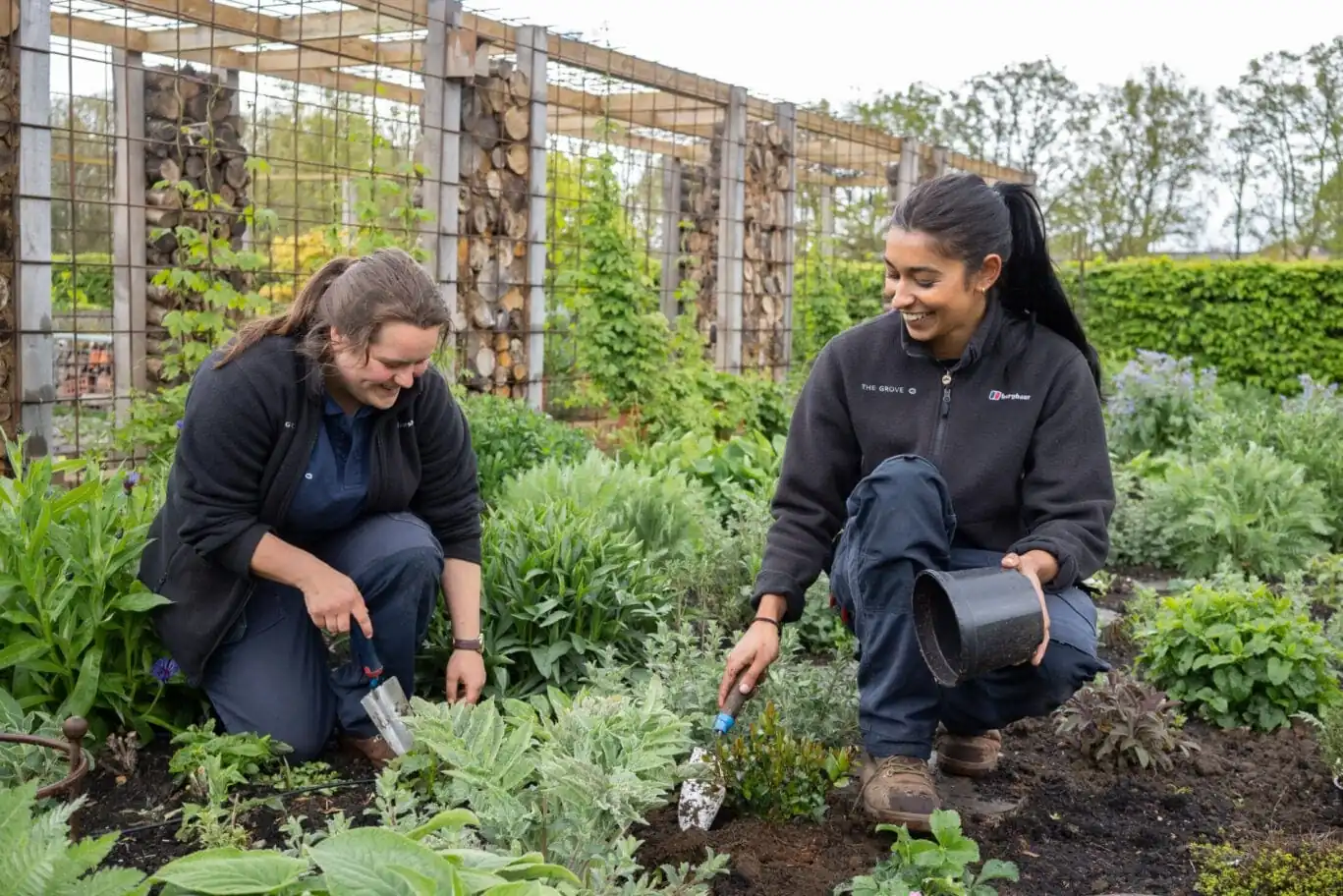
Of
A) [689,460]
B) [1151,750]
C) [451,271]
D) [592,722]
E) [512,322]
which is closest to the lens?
[592,722]

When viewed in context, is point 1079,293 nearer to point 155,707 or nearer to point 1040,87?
point 1040,87

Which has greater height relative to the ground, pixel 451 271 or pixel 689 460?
pixel 451 271

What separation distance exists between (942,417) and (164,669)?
1.85 m

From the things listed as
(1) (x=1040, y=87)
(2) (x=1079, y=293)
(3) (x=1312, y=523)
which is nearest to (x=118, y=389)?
(3) (x=1312, y=523)

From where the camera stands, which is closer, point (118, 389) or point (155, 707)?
point (155, 707)

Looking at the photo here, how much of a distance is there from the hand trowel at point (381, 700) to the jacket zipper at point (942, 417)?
128cm

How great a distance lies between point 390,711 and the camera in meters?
2.88

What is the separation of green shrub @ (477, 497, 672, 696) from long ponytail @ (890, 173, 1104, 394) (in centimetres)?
120

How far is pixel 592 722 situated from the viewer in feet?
7.69

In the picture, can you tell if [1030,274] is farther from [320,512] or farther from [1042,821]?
[320,512]

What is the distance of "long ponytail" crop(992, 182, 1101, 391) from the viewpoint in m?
2.92

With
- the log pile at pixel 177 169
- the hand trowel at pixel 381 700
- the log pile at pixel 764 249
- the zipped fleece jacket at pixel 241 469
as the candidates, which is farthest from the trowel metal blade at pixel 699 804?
the log pile at pixel 764 249

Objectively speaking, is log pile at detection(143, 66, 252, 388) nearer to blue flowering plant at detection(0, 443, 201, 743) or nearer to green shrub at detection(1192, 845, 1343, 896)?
blue flowering plant at detection(0, 443, 201, 743)

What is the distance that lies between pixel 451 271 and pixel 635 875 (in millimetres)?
5163
